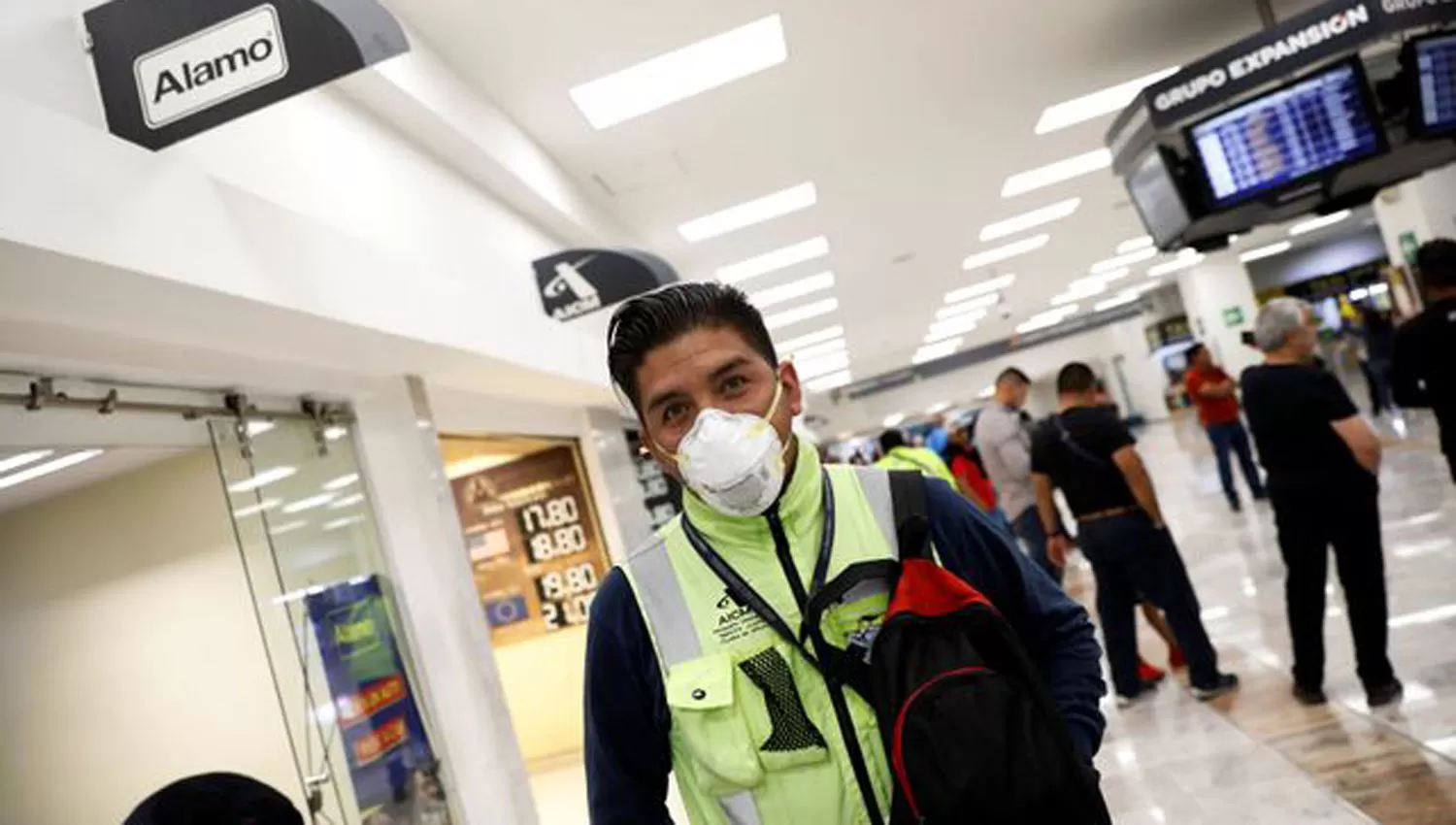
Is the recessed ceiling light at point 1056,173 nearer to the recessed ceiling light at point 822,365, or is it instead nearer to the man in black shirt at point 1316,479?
the man in black shirt at point 1316,479

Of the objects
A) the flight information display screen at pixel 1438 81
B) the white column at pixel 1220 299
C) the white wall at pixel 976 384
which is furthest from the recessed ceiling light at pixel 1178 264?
the flight information display screen at pixel 1438 81

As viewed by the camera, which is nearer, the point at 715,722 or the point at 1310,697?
the point at 715,722

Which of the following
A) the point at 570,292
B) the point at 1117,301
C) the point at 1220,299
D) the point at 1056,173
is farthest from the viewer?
the point at 1117,301

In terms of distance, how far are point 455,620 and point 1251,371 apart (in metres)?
3.56

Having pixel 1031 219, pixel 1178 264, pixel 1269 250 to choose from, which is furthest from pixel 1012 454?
pixel 1269 250

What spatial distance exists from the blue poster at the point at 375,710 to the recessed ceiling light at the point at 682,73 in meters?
2.83

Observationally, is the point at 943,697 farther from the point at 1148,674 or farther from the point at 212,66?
the point at 1148,674

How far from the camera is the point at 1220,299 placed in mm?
21141

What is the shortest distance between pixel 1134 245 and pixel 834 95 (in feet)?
39.4

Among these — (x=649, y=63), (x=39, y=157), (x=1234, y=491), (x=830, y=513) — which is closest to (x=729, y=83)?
(x=649, y=63)

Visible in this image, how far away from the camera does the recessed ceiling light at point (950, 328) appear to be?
20734mm

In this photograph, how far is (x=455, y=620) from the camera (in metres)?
4.75

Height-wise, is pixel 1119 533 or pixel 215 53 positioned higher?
pixel 215 53

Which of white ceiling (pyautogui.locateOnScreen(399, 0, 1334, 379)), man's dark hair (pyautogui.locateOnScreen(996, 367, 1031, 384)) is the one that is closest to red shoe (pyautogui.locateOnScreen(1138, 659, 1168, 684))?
man's dark hair (pyautogui.locateOnScreen(996, 367, 1031, 384))
